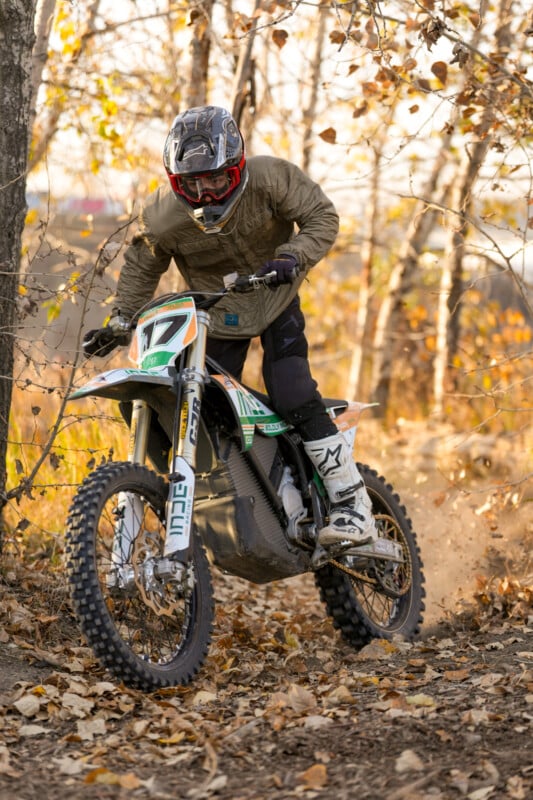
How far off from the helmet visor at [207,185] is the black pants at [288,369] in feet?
2.39

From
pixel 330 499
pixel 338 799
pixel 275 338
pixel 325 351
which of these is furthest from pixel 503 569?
pixel 325 351

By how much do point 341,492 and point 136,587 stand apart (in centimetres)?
138

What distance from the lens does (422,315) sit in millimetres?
15875

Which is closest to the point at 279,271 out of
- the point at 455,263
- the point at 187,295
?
the point at 187,295

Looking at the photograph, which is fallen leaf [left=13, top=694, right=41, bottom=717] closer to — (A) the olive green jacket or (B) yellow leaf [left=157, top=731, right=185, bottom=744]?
(B) yellow leaf [left=157, top=731, right=185, bottom=744]

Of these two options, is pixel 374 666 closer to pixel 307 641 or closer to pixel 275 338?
pixel 307 641

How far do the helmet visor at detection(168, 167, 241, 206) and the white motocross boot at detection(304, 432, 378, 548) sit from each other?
4.33 feet

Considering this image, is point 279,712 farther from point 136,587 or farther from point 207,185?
point 207,185

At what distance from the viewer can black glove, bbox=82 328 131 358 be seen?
195 inches

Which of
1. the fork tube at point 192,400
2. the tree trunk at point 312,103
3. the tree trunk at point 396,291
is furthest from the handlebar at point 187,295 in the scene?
the tree trunk at point 396,291

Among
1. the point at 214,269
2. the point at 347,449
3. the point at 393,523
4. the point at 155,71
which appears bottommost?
the point at 393,523

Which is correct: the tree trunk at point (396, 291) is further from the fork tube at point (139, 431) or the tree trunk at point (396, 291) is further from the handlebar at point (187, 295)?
the fork tube at point (139, 431)

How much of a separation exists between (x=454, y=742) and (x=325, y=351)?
52.6 feet

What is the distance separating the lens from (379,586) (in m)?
5.82
